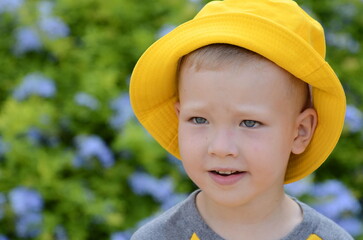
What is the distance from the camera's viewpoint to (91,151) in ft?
11.5

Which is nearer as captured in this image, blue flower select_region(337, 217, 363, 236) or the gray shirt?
the gray shirt

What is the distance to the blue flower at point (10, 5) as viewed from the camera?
161 inches

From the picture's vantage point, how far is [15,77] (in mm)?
3949

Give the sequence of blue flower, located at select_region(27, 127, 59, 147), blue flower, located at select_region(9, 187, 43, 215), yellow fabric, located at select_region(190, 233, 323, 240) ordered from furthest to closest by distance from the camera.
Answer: blue flower, located at select_region(27, 127, 59, 147), blue flower, located at select_region(9, 187, 43, 215), yellow fabric, located at select_region(190, 233, 323, 240)

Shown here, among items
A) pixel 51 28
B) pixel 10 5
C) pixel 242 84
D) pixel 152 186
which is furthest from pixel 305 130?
pixel 10 5

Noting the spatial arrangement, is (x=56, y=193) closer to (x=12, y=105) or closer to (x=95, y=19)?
(x=12, y=105)

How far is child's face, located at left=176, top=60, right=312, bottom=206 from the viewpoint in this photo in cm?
179

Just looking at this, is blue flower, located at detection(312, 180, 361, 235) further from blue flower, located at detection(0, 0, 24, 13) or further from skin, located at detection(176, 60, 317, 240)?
blue flower, located at detection(0, 0, 24, 13)

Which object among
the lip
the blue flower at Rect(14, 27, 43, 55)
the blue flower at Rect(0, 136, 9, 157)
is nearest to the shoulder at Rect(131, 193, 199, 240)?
the lip

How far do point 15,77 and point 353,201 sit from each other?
6.64ft

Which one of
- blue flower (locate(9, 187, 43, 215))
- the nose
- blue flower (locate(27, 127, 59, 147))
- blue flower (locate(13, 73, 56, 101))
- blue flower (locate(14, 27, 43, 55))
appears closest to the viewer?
the nose

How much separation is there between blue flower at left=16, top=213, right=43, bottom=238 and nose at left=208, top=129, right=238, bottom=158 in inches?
72.5

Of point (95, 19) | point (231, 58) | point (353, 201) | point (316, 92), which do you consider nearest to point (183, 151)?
point (231, 58)

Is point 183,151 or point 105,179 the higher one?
point 183,151
